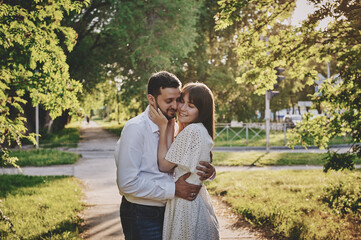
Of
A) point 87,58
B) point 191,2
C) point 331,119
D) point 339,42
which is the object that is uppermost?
point 191,2

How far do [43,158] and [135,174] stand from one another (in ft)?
42.0

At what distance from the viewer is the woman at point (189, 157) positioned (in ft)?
9.16

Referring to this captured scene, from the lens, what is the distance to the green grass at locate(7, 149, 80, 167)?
13.6m

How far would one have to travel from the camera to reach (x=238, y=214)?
21.9 feet

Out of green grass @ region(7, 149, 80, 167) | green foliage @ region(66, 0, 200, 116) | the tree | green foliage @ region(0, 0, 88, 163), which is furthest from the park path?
the tree

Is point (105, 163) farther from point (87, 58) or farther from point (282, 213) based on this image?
point (87, 58)

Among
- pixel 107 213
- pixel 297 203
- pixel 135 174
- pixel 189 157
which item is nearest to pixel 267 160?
pixel 297 203

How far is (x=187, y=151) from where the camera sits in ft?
9.18

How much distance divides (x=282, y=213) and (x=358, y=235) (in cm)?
129

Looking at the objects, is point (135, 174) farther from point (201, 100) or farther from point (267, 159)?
point (267, 159)

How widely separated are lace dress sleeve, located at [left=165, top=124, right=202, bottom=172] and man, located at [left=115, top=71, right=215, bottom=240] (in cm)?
11

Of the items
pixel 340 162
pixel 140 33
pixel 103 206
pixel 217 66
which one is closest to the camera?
pixel 340 162

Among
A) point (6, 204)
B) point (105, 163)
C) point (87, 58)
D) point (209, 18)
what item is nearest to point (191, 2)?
point (209, 18)

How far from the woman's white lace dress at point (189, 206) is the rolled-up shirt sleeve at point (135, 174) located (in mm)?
164
